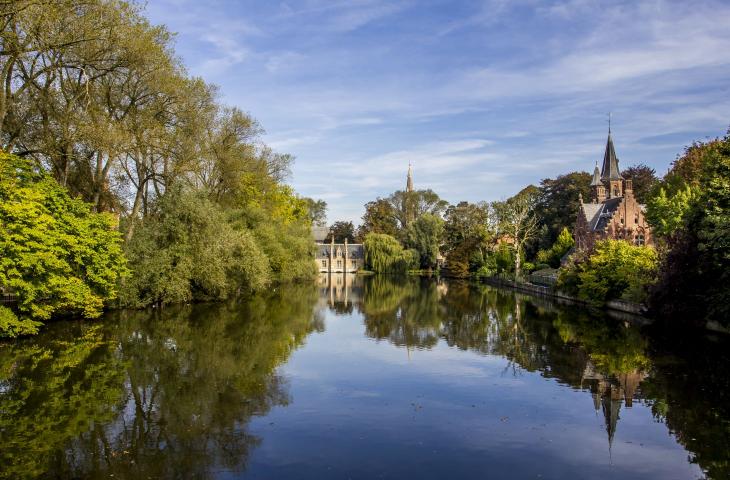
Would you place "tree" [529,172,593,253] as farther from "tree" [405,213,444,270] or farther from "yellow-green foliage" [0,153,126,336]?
"yellow-green foliage" [0,153,126,336]

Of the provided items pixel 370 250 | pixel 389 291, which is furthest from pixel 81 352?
pixel 370 250

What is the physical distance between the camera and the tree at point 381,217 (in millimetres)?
105438

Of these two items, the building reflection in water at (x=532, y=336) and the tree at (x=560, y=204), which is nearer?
the building reflection in water at (x=532, y=336)

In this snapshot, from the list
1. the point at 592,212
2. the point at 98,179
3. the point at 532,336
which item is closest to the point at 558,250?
the point at 592,212

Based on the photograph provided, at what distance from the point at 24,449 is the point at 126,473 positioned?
243 cm

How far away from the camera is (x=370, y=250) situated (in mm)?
90062

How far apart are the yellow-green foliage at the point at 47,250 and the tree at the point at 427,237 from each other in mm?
67250

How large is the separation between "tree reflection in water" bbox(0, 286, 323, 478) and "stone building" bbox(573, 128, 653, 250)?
35.8m

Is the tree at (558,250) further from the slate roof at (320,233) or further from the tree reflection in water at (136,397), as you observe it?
the slate roof at (320,233)

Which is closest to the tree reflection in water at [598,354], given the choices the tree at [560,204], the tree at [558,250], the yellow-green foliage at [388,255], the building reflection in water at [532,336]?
the building reflection in water at [532,336]

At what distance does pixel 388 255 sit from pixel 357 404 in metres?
75.5

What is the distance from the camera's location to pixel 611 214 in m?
53.2

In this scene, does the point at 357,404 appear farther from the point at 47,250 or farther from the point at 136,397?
the point at 47,250

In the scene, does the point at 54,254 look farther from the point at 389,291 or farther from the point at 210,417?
the point at 389,291
